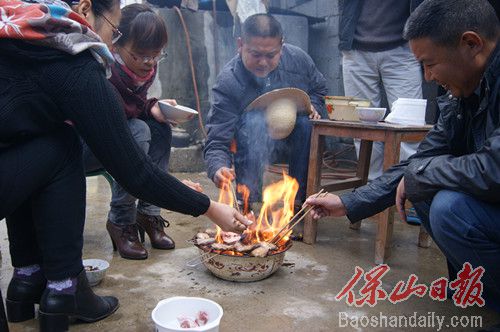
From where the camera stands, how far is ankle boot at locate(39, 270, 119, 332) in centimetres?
190

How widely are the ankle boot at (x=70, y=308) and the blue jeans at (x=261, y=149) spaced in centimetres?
194

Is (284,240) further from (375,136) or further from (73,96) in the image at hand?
(73,96)

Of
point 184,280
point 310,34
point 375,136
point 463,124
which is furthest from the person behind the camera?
point 310,34

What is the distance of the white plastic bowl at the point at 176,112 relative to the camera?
302cm

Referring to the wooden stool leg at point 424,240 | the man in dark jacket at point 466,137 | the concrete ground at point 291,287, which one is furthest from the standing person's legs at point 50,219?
the wooden stool leg at point 424,240

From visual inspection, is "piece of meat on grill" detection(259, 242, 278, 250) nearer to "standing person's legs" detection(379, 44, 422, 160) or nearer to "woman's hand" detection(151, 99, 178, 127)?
"woman's hand" detection(151, 99, 178, 127)

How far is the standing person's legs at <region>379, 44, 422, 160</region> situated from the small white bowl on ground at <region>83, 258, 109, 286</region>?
3185 mm

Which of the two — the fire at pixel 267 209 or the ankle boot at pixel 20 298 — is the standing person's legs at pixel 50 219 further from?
the fire at pixel 267 209

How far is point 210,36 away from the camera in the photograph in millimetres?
6566

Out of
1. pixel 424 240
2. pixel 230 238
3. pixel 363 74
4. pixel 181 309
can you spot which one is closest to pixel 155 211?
pixel 230 238

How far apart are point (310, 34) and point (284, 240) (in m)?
5.03

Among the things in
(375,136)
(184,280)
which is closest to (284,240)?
(184,280)

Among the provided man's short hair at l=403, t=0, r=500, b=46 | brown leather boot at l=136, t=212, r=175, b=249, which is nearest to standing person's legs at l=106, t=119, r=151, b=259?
brown leather boot at l=136, t=212, r=175, b=249

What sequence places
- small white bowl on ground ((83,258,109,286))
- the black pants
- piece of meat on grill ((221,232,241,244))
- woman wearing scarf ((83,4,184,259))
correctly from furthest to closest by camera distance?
woman wearing scarf ((83,4,184,259)), piece of meat on grill ((221,232,241,244)), small white bowl on ground ((83,258,109,286)), the black pants
